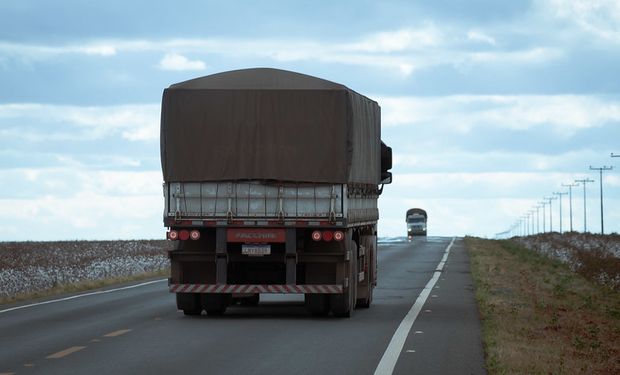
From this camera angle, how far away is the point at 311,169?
22.5 m

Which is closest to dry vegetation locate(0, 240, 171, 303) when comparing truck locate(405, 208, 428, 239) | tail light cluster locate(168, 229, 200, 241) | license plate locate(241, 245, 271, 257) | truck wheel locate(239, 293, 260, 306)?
tail light cluster locate(168, 229, 200, 241)

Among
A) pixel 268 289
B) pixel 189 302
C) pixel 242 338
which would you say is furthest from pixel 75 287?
pixel 242 338

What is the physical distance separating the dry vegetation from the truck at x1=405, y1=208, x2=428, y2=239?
5526 cm

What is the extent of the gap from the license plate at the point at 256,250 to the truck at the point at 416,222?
106610mm

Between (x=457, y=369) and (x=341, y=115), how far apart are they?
8498mm

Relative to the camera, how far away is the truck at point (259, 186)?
73.0 ft

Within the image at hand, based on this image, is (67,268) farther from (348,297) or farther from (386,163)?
(348,297)

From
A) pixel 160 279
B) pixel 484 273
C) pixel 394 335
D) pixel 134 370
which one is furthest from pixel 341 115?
pixel 484 273

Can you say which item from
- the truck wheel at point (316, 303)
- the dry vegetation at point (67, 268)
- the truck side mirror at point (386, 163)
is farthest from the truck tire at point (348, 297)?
the truck side mirror at point (386, 163)

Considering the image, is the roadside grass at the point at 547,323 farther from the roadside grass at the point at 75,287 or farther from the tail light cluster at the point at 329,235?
the roadside grass at the point at 75,287

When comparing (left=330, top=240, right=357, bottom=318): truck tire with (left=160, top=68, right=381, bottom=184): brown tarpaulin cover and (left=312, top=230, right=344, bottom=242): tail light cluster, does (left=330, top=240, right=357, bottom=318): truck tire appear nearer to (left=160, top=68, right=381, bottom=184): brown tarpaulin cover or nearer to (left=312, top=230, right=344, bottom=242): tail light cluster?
(left=312, top=230, right=344, bottom=242): tail light cluster

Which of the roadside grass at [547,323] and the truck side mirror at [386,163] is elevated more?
the truck side mirror at [386,163]

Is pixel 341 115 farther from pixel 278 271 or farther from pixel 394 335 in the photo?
pixel 394 335

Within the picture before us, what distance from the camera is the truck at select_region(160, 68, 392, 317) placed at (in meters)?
22.3
